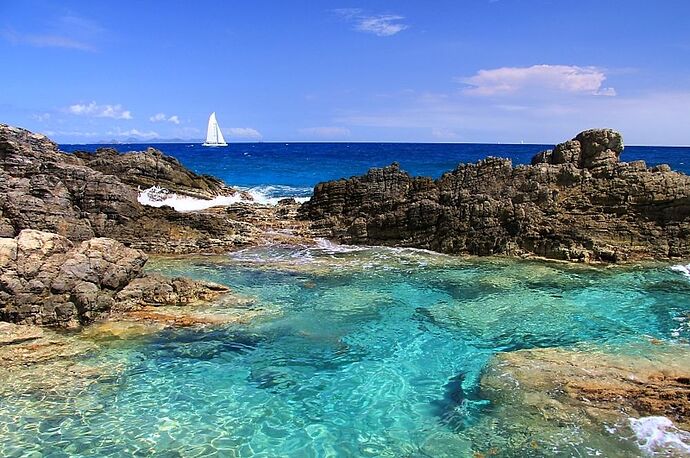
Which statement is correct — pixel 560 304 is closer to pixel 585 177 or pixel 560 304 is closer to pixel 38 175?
pixel 585 177

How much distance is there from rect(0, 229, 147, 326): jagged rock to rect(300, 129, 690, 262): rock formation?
1287cm

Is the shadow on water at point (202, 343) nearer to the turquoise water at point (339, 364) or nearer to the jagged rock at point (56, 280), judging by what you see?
the turquoise water at point (339, 364)

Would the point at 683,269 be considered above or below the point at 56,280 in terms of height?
below

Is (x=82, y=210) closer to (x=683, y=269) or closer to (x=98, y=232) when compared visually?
(x=98, y=232)

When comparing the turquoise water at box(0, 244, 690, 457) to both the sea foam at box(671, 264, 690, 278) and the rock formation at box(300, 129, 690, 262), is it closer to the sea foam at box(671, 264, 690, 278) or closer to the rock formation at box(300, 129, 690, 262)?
the sea foam at box(671, 264, 690, 278)

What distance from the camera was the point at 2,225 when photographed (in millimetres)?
19281

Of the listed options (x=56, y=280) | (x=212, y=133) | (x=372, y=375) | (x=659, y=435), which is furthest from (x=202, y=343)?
(x=212, y=133)

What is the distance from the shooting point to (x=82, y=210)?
23.3m

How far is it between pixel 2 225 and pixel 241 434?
14.8m

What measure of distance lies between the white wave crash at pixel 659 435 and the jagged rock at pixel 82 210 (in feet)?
62.2

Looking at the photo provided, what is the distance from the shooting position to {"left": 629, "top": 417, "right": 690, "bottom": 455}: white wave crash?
8.57 meters

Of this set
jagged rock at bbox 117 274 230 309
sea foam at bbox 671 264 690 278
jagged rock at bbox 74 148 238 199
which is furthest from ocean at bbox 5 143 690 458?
jagged rock at bbox 74 148 238 199

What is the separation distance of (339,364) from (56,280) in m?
8.31

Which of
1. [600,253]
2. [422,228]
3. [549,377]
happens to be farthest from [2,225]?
[600,253]
